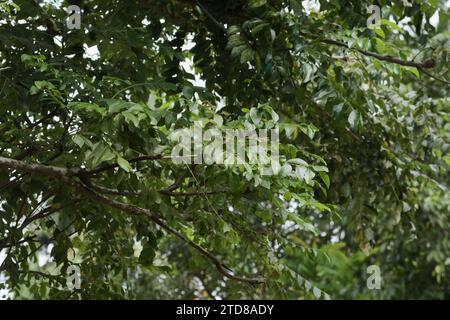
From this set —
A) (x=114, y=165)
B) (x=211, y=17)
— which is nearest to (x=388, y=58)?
(x=211, y=17)

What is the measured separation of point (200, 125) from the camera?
96.3 inches

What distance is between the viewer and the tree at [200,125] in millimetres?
2562

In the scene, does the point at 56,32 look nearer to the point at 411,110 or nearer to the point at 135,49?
the point at 135,49

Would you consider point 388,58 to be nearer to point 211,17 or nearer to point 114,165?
point 211,17

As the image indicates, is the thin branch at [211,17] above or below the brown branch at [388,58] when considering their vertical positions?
above

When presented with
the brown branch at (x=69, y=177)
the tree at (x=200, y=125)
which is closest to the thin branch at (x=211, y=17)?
the tree at (x=200, y=125)

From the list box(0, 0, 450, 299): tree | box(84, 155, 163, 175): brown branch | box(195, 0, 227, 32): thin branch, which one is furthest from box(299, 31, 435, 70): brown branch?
box(84, 155, 163, 175): brown branch

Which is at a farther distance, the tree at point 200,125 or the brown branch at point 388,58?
the brown branch at point 388,58

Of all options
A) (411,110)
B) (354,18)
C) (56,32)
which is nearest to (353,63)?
(354,18)

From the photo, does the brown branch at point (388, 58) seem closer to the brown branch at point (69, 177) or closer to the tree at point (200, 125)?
the tree at point (200, 125)

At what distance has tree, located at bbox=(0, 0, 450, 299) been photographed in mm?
2562

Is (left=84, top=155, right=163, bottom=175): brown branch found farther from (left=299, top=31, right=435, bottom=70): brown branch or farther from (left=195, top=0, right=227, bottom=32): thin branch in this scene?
(left=299, top=31, right=435, bottom=70): brown branch
